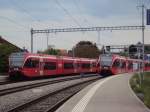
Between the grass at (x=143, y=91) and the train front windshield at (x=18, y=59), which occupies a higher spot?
the train front windshield at (x=18, y=59)

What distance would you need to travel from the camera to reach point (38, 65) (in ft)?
169

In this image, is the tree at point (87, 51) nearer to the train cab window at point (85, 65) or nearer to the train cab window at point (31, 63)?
the train cab window at point (85, 65)

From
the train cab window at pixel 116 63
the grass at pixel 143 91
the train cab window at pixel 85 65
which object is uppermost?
the train cab window at pixel 116 63

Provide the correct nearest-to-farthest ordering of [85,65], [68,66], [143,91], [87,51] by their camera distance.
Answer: [143,91] < [68,66] < [85,65] < [87,51]

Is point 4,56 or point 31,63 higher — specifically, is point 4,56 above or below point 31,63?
above

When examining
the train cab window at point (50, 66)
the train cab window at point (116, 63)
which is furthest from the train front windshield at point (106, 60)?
the train cab window at point (50, 66)

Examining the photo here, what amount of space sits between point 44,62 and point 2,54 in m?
9.13

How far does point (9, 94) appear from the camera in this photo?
2936 cm

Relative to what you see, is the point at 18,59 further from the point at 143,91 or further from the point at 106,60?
the point at 106,60

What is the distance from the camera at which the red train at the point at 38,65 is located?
47.6 metres

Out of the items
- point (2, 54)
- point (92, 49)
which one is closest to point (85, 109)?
point (2, 54)

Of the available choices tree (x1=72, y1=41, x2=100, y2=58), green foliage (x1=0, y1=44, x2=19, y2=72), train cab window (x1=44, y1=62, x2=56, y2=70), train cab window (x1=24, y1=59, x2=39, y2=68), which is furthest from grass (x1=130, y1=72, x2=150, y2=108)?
tree (x1=72, y1=41, x2=100, y2=58)

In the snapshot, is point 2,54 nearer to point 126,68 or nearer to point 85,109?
point 126,68

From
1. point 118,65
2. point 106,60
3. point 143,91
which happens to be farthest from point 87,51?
point 143,91
